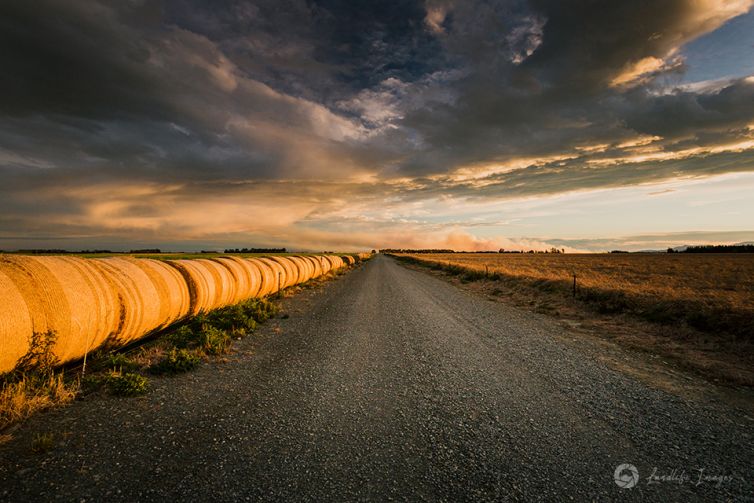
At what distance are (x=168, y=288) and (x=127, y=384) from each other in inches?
136

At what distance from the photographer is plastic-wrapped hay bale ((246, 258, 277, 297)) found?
1523cm

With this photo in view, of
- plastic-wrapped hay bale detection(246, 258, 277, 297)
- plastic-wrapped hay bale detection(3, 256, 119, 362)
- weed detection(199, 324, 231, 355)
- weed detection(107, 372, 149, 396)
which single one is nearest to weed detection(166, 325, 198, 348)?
weed detection(199, 324, 231, 355)

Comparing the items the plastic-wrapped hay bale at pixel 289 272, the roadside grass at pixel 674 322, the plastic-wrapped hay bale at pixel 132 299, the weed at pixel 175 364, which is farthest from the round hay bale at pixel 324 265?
the weed at pixel 175 364

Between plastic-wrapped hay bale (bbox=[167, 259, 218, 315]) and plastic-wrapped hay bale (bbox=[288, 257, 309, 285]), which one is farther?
plastic-wrapped hay bale (bbox=[288, 257, 309, 285])

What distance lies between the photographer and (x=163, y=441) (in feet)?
12.7

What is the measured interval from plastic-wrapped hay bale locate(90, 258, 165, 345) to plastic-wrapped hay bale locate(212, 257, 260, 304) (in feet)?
15.3

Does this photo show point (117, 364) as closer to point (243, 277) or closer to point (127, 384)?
point (127, 384)

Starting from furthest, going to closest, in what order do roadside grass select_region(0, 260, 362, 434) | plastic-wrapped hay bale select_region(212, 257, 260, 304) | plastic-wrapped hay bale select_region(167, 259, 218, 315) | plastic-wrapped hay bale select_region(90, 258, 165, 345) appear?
plastic-wrapped hay bale select_region(212, 257, 260, 304)
plastic-wrapped hay bale select_region(167, 259, 218, 315)
plastic-wrapped hay bale select_region(90, 258, 165, 345)
roadside grass select_region(0, 260, 362, 434)

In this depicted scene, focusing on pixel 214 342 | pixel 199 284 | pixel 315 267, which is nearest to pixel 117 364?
pixel 214 342

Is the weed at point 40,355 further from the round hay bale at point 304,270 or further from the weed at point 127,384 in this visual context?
the round hay bale at point 304,270

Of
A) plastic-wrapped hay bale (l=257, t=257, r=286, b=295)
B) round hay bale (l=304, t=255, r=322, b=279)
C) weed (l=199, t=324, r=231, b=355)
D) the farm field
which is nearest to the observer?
weed (l=199, t=324, r=231, b=355)

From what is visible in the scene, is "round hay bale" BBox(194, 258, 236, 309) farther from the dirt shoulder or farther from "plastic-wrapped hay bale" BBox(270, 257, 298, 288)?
the dirt shoulder

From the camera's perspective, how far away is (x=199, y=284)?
31.4 feet

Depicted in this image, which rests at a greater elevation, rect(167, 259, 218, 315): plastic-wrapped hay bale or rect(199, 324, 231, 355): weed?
rect(167, 259, 218, 315): plastic-wrapped hay bale
